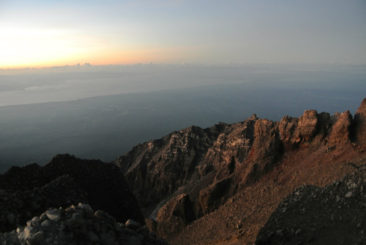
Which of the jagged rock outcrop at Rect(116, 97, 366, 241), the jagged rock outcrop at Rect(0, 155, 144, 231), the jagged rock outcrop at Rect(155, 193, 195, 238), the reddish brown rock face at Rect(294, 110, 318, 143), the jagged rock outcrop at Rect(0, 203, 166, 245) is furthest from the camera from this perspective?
the jagged rock outcrop at Rect(155, 193, 195, 238)

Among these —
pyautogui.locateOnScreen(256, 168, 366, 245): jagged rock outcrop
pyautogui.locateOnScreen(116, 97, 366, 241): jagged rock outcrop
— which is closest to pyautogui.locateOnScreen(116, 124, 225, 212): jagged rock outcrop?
pyautogui.locateOnScreen(116, 97, 366, 241): jagged rock outcrop

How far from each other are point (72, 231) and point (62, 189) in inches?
251

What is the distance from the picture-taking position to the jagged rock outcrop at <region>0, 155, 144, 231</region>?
9500 millimetres

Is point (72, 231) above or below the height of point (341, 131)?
above

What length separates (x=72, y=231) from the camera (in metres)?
5.76

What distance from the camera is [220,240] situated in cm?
1633

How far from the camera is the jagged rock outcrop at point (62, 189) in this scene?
9500 millimetres

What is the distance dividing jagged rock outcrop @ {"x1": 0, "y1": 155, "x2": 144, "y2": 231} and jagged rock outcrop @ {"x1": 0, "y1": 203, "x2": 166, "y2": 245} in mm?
3641

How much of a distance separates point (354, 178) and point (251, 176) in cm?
1494

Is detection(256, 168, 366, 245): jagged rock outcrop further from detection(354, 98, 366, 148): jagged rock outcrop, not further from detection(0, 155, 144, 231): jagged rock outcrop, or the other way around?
detection(354, 98, 366, 148): jagged rock outcrop

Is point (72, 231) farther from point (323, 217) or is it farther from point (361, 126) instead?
point (361, 126)

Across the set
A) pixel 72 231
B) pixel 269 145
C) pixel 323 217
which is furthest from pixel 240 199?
pixel 72 231

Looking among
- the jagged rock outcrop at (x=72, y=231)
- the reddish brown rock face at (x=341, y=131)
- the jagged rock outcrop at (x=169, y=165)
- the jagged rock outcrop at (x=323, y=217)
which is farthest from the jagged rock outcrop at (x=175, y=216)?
the jagged rock outcrop at (x=169, y=165)

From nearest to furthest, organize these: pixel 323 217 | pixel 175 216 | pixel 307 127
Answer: pixel 323 217
pixel 307 127
pixel 175 216
